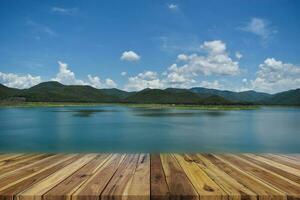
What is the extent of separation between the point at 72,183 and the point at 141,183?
69 cm

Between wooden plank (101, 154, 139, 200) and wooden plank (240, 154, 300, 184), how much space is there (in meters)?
1.74

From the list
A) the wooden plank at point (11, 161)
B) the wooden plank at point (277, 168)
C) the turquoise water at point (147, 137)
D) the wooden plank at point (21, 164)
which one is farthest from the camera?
the turquoise water at point (147, 137)

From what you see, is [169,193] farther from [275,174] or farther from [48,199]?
[275,174]

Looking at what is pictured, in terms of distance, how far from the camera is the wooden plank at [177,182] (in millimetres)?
2164

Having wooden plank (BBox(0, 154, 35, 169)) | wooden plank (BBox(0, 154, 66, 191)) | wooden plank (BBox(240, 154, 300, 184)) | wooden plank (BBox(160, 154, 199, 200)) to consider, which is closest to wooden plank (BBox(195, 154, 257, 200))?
wooden plank (BBox(160, 154, 199, 200))

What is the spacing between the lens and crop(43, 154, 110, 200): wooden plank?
213 cm

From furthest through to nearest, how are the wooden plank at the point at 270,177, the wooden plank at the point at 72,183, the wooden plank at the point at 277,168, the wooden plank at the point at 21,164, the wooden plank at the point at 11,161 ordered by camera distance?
the wooden plank at the point at 11,161
the wooden plank at the point at 21,164
the wooden plank at the point at 277,168
the wooden plank at the point at 270,177
the wooden plank at the point at 72,183

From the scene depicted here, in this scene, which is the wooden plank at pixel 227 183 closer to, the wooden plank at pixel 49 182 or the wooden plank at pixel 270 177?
the wooden plank at pixel 270 177

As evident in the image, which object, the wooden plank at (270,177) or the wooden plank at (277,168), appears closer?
the wooden plank at (270,177)

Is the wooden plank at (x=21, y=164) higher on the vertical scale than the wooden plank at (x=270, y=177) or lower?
lower

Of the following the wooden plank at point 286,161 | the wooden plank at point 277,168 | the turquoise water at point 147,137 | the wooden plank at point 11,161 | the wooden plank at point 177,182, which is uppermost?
the wooden plank at point 177,182

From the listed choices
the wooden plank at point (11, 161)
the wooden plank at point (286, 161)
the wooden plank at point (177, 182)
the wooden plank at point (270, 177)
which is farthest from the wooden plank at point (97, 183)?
the wooden plank at point (286, 161)

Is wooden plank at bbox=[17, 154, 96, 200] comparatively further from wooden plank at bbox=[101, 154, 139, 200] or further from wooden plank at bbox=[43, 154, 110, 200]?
wooden plank at bbox=[101, 154, 139, 200]

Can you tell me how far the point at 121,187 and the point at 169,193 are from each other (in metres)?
0.47
